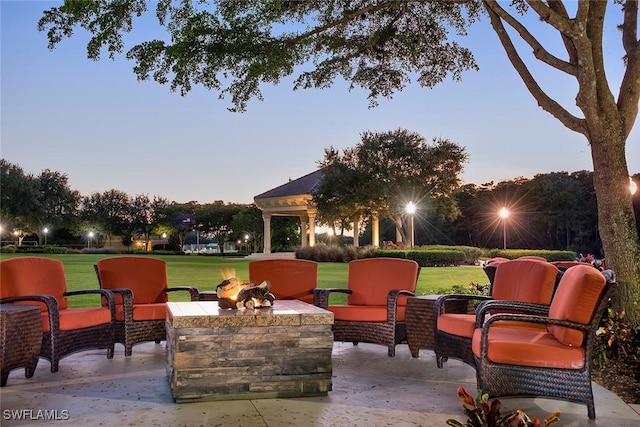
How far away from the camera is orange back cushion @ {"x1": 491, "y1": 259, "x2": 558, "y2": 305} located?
461cm

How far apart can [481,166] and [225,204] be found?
29.0 metres

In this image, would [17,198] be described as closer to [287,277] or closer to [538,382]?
[287,277]

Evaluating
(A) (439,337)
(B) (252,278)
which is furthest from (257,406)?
(B) (252,278)

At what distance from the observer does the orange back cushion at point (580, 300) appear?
3699 mm

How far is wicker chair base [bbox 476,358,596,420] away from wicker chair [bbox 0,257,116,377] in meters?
3.18

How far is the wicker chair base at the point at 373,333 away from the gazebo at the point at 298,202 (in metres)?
20.0

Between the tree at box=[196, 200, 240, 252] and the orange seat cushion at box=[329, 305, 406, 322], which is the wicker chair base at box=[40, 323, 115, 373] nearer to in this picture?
the orange seat cushion at box=[329, 305, 406, 322]

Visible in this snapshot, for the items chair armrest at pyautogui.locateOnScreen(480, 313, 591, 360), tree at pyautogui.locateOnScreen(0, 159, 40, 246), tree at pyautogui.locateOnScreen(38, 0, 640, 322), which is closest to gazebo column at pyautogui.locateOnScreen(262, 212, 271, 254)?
tree at pyautogui.locateOnScreen(0, 159, 40, 246)

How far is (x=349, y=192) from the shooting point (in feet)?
79.5

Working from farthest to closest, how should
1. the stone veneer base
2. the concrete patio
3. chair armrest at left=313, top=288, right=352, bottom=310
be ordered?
chair armrest at left=313, top=288, right=352, bottom=310 → the stone veneer base → the concrete patio

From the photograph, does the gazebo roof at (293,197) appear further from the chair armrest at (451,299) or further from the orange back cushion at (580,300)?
the orange back cushion at (580,300)

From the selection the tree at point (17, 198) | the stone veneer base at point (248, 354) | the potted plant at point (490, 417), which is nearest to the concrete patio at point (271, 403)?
the stone veneer base at point (248, 354)

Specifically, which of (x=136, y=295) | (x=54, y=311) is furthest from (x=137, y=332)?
(x=54, y=311)

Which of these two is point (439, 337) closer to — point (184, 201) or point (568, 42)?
point (568, 42)
